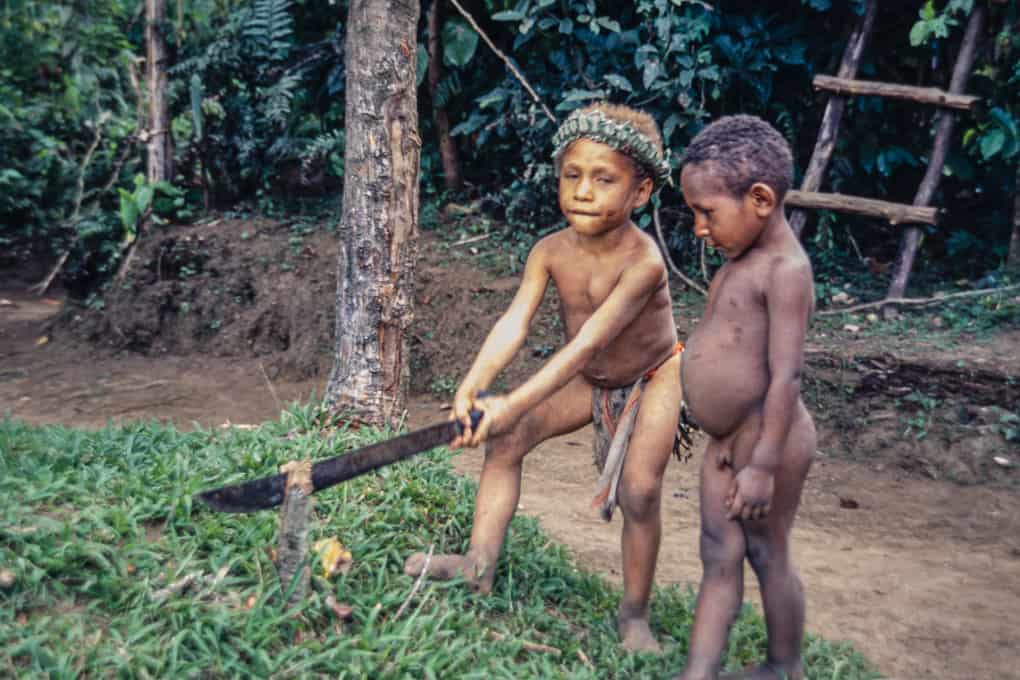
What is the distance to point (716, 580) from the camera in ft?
8.58

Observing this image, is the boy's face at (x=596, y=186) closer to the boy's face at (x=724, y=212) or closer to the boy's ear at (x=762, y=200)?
the boy's face at (x=724, y=212)

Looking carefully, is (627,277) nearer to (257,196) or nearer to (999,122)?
(999,122)

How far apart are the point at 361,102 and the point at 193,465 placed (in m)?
1.74

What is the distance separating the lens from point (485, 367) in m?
2.94

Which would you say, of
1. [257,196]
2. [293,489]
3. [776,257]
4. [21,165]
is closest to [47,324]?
[257,196]

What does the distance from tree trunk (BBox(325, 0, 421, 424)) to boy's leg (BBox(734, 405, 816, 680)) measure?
6.69 feet

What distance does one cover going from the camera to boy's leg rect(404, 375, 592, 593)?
9.86 feet

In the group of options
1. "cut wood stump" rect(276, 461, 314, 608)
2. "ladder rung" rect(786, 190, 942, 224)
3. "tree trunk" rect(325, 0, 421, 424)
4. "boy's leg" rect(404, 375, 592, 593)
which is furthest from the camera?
"ladder rung" rect(786, 190, 942, 224)

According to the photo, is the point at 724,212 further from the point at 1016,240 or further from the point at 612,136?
the point at 1016,240

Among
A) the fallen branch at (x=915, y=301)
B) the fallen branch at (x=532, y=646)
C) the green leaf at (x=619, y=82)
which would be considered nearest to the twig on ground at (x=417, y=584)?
the fallen branch at (x=532, y=646)

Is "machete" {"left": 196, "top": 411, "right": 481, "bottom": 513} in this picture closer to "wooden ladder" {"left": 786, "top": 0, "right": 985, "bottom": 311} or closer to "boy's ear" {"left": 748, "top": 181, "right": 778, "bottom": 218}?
"boy's ear" {"left": 748, "top": 181, "right": 778, "bottom": 218}

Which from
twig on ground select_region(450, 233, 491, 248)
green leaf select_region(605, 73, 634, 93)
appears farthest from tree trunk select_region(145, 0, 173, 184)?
green leaf select_region(605, 73, 634, 93)

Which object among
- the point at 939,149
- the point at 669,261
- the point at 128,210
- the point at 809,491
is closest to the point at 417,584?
the point at 809,491

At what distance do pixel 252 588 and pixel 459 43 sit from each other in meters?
5.81
